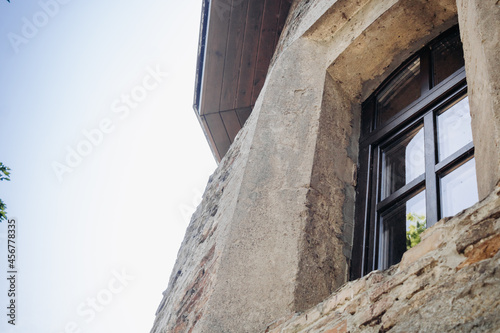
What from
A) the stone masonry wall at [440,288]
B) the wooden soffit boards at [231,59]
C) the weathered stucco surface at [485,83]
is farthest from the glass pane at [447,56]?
the wooden soffit boards at [231,59]

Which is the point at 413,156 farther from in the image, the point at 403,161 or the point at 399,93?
the point at 399,93

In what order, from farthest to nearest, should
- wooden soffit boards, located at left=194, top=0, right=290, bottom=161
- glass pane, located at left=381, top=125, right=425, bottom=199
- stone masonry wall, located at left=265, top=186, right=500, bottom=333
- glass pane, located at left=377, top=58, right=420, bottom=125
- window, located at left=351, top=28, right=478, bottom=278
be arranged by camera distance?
wooden soffit boards, located at left=194, top=0, right=290, bottom=161 → glass pane, located at left=377, top=58, right=420, bottom=125 → glass pane, located at left=381, top=125, right=425, bottom=199 → window, located at left=351, top=28, right=478, bottom=278 → stone masonry wall, located at left=265, top=186, right=500, bottom=333

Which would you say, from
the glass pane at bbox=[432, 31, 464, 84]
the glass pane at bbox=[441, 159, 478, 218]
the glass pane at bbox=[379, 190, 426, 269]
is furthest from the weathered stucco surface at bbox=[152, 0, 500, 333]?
the glass pane at bbox=[441, 159, 478, 218]

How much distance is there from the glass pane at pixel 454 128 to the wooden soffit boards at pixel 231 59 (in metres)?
2.69

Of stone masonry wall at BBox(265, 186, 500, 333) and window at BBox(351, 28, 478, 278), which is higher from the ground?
window at BBox(351, 28, 478, 278)

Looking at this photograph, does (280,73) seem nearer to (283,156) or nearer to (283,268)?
(283,156)

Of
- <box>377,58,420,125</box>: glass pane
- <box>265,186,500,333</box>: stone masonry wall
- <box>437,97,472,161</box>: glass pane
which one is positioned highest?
<box>377,58,420,125</box>: glass pane

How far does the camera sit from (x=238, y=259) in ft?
8.85

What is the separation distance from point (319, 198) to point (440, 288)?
144 cm

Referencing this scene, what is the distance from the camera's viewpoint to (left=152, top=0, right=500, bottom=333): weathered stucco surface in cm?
171

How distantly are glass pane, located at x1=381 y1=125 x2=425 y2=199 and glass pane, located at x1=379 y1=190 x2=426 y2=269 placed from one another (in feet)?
0.49

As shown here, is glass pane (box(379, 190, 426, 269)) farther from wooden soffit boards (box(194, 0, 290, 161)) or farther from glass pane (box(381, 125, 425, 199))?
wooden soffit boards (box(194, 0, 290, 161))

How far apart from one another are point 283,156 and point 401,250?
863 millimetres

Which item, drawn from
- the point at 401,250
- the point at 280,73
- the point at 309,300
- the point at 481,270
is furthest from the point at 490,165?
the point at 280,73
